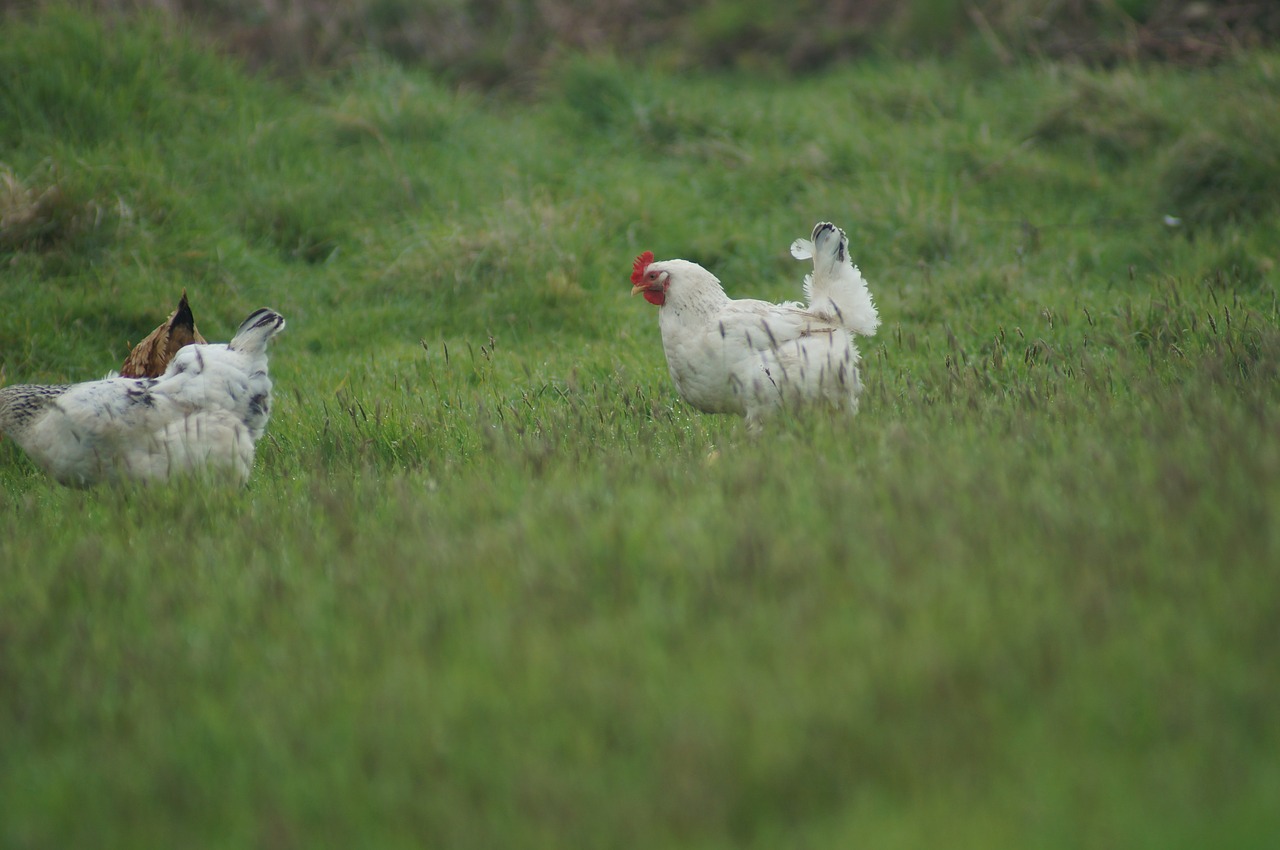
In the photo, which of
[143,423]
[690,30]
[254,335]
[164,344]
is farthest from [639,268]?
[690,30]

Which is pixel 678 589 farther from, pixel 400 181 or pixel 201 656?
pixel 400 181

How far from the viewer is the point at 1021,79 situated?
33.2 ft

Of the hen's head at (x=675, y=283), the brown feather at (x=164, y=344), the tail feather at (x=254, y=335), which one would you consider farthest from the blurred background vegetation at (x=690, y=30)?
the hen's head at (x=675, y=283)

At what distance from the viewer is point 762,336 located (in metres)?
5.05

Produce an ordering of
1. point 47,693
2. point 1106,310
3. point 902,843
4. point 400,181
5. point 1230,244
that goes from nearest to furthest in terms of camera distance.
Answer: point 902,843 < point 47,693 < point 1106,310 < point 1230,244 < point 400,181

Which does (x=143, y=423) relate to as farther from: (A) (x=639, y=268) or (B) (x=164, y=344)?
(A) (x=639, y=268)

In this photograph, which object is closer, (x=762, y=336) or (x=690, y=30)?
(x=762, y=336)

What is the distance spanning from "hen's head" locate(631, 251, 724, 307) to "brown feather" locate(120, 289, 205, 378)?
2547 millimetres

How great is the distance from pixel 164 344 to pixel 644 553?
3.85 metres

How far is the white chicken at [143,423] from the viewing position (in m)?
4.95

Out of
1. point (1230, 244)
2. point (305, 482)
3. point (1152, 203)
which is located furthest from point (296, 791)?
point (1152, 203)

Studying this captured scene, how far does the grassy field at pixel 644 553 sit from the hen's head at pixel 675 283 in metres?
0.64

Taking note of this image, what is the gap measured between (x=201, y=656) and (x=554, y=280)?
4.80 metres

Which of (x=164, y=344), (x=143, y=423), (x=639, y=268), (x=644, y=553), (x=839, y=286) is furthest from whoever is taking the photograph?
(x=164, y=344)
